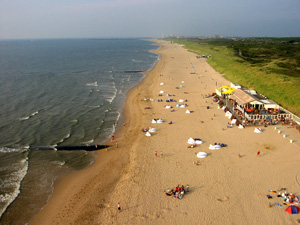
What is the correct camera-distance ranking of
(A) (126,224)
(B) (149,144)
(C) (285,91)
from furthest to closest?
(C) (285,91) → (B) (149,144) → (A) (126,224)

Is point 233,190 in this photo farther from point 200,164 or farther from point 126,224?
point 126,224

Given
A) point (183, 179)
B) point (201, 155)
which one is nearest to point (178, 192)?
point (183, 179)

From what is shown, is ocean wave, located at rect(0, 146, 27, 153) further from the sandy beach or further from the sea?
the sandy beach

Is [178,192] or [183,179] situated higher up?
[178,192]

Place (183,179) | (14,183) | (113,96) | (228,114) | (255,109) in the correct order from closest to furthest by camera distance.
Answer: (183,179) → (14,183) → (255,109) → (228,114) → (113,96)

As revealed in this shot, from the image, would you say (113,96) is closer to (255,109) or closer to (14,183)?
(255,109)

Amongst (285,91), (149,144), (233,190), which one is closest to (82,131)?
(149,144)

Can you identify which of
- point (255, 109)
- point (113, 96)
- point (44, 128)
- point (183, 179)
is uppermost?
point (255, 109)
